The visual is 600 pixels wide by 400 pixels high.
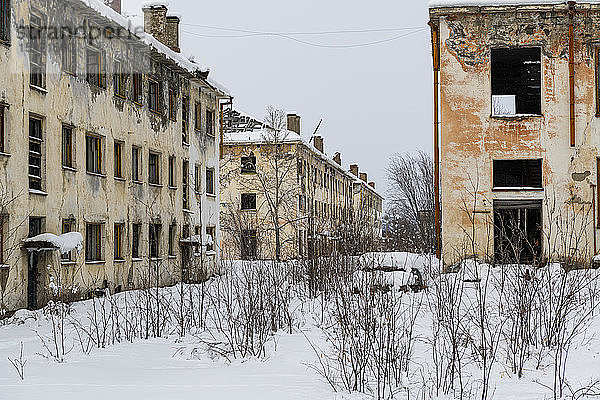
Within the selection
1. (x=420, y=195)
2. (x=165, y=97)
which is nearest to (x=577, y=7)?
(x=165, y=97)

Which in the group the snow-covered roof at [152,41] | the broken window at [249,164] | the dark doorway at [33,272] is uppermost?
the snow-covered roof at [152,41]

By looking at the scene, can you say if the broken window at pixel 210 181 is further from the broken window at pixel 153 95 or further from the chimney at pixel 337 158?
the chimney at pixel 337 158

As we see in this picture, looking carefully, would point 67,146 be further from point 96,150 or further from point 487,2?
point 487,2

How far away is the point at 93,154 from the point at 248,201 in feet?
84.7

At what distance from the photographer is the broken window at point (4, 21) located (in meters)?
18.2

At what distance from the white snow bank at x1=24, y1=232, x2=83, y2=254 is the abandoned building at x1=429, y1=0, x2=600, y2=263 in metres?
10.4

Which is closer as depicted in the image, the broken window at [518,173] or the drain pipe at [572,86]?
the drain pipe at [572,86]

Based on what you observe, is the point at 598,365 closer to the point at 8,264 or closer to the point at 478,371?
the point at 478,371

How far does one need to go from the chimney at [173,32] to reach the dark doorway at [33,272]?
497 inches

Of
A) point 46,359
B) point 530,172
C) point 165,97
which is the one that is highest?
point 165,97

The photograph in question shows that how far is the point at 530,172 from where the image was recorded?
24.1 m

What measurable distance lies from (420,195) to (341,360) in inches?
1695

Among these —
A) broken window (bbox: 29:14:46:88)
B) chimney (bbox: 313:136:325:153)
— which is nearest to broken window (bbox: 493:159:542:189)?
broken window (bbox: 29:14:46:88)

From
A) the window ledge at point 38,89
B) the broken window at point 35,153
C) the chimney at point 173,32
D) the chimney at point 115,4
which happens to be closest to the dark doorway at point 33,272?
the broken window at point 35,153
